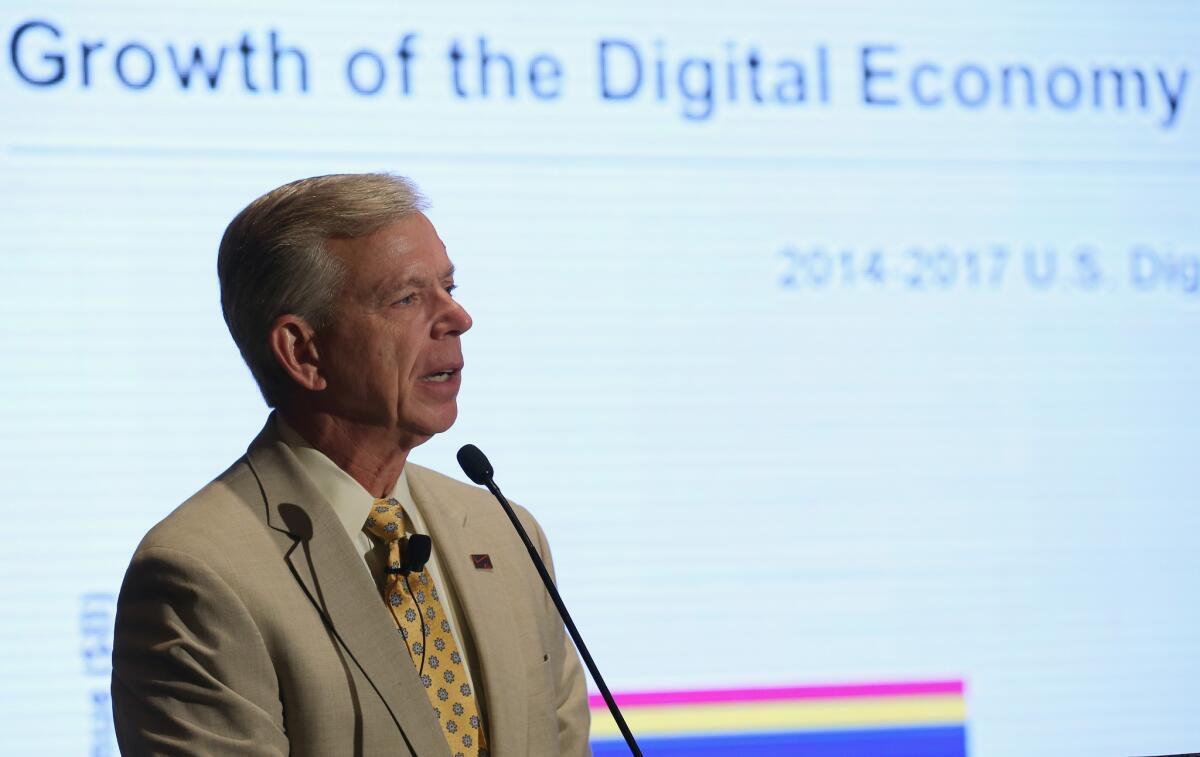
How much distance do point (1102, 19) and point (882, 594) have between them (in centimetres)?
146

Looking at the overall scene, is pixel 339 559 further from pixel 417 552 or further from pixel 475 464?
pixel 475 464

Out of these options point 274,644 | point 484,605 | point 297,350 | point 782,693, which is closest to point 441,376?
point 297,350

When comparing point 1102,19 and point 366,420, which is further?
point 1102,19

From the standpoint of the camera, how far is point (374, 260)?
6.02 feet

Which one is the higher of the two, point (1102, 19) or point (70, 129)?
point (1102, 19)

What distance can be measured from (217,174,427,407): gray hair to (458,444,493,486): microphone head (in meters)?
0.24

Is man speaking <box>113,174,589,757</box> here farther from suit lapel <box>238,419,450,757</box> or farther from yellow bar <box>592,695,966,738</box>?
yellow bar <box>592,695,966,738</box>

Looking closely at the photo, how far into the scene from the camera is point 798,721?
312cm

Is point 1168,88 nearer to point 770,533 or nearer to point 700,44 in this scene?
point 700,44

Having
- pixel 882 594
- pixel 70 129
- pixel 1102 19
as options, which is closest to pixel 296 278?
pixel 70 129

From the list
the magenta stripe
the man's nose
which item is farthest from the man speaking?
the magenta stripe

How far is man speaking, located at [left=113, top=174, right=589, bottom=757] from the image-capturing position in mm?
1652

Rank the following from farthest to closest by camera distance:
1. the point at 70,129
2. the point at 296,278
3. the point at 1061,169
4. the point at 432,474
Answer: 1. the point at 1061,169
2. the point at 70,129
3. the point at 432,474
4. the point at 296,278

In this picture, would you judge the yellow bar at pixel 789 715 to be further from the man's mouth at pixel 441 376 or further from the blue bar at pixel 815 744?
the man's mouth at pixel 441 376
